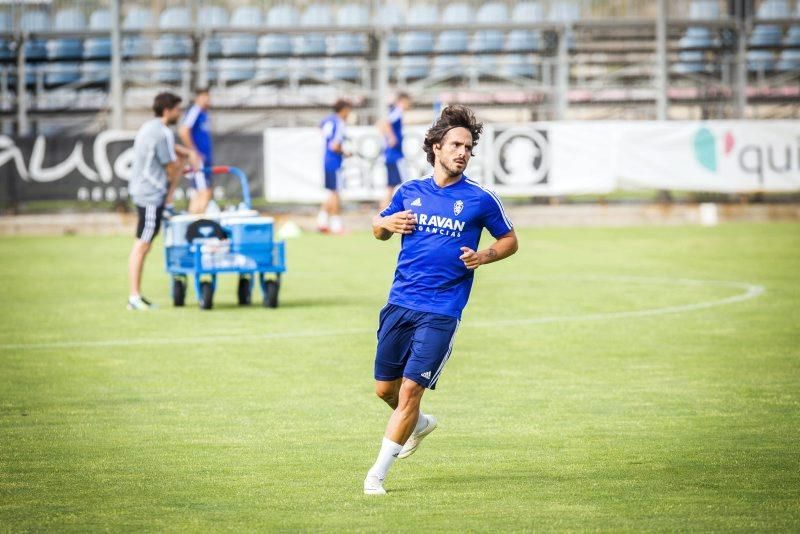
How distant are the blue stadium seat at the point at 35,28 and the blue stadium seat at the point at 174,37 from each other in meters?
2.47

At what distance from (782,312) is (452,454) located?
7.54m

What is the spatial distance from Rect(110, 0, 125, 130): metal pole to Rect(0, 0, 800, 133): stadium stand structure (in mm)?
1069

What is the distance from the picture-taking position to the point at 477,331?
13195 millimetres

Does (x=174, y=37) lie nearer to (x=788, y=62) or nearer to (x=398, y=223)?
(x=788, y=62)

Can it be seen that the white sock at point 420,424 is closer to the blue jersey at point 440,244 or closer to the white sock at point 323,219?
the blue jersey at point 440,244

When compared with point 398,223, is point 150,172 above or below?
above

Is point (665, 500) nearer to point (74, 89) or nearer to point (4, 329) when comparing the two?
point (4, 329)

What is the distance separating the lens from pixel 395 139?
25250 millimetres

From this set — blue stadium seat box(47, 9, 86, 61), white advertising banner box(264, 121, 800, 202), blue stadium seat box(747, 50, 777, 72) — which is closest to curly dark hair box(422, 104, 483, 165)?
white advertising banner box(264, 121, 800, 202)

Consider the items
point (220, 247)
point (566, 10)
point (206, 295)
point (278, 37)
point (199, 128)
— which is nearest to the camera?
point (220, 247)

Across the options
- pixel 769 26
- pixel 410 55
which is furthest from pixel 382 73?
pixel 769 26

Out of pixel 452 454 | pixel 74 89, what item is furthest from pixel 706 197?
pixel 452 454

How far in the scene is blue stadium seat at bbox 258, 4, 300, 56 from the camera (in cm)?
3244

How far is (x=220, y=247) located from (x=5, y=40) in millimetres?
18124
